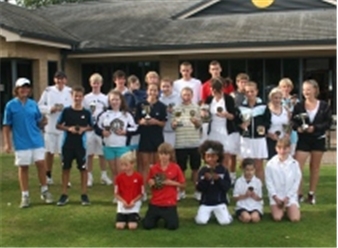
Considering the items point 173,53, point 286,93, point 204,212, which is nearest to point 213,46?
point 173,53

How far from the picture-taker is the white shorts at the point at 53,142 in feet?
27.2

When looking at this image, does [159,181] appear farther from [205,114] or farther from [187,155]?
[205,114]

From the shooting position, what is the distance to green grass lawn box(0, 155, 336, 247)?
18.3 ft

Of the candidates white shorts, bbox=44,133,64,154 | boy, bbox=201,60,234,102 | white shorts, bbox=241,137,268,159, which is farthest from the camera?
white shorts, bbox=44,133,64,154

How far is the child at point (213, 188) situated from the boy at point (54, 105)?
2.75 metres

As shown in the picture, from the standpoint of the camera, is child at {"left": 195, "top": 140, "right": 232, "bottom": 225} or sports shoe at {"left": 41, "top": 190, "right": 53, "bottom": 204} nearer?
child at {"left": 195, "top": 140, "right": 232, "bottom": 225}

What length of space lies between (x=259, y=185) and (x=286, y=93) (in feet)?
7.00

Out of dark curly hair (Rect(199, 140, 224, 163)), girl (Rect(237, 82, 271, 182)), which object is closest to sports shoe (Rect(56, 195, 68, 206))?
dark curly hair (Rect(199, 140, 224, 163))

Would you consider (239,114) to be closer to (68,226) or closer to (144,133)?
(144,133)

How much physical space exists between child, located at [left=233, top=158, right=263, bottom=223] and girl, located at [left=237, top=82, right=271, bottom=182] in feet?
2.51

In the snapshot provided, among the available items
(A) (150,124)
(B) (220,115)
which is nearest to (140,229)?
(A) (150,124)

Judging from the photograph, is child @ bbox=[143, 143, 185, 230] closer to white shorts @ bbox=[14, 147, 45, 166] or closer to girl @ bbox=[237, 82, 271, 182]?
girl @ bbox=[237, 82, 271, 182]

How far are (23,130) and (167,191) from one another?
217 centimetres

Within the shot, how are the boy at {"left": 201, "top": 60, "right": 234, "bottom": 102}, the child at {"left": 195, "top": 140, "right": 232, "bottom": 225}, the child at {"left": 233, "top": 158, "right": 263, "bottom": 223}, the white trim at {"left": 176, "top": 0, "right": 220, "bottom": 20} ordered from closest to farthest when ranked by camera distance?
the child at {"left": 195, "top": 140, "right": 232, "bottom": 225} → the child at {"left": 233, "top": 158, "right": 263, "bottom": 223} → the boy at {"left": 201, "top": 60, "right": 234, "bottom": 102} → the white trim at {"left": 176, "top": 0, "right": 220, "bottom": 20}
